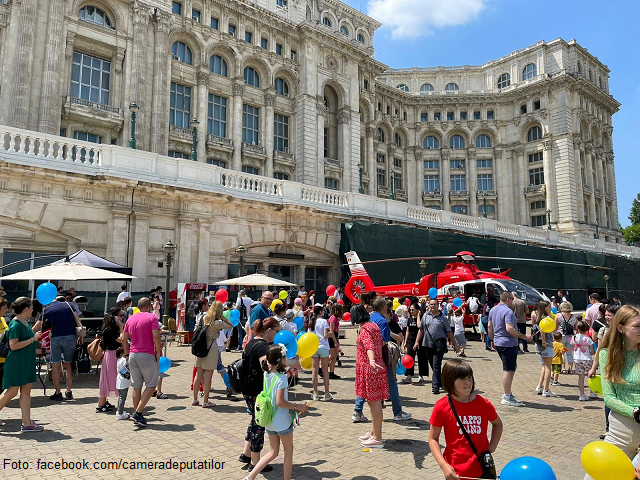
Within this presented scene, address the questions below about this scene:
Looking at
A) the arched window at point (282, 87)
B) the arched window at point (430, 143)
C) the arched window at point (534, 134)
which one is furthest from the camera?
the arched window at point (430, 143)

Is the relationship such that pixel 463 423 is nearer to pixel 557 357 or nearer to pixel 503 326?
pixel 503 326

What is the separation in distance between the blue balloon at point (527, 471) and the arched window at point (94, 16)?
30.6 m

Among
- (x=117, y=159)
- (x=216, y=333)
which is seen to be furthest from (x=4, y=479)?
(x=117, y=159)

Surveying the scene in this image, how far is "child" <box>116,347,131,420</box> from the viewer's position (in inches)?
293

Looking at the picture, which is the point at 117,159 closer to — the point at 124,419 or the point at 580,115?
the point at 124,419

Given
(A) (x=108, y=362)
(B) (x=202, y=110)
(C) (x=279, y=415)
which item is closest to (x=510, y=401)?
(C) (x=279, y=415)

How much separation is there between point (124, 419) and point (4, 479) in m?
2.45

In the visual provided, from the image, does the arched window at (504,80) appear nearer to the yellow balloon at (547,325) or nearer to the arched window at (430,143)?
the arched window at (430,143)

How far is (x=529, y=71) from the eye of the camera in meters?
56.2

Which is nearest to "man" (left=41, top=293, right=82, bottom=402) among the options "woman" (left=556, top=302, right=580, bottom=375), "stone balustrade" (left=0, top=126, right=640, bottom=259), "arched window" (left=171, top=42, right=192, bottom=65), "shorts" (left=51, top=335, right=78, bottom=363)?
"shorts" (left=51, top=335, right=78, bottom=363)

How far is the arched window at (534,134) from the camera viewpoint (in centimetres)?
5434

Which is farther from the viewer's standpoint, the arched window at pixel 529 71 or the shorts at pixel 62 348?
the arched window at pixel 529 71

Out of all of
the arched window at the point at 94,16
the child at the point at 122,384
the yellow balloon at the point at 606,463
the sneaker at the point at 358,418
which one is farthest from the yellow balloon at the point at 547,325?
the arched window at the point at 94,16

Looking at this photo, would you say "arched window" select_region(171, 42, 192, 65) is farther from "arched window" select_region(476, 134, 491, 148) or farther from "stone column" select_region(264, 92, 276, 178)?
"arched window" select_region(476, 134, 491, 148)
